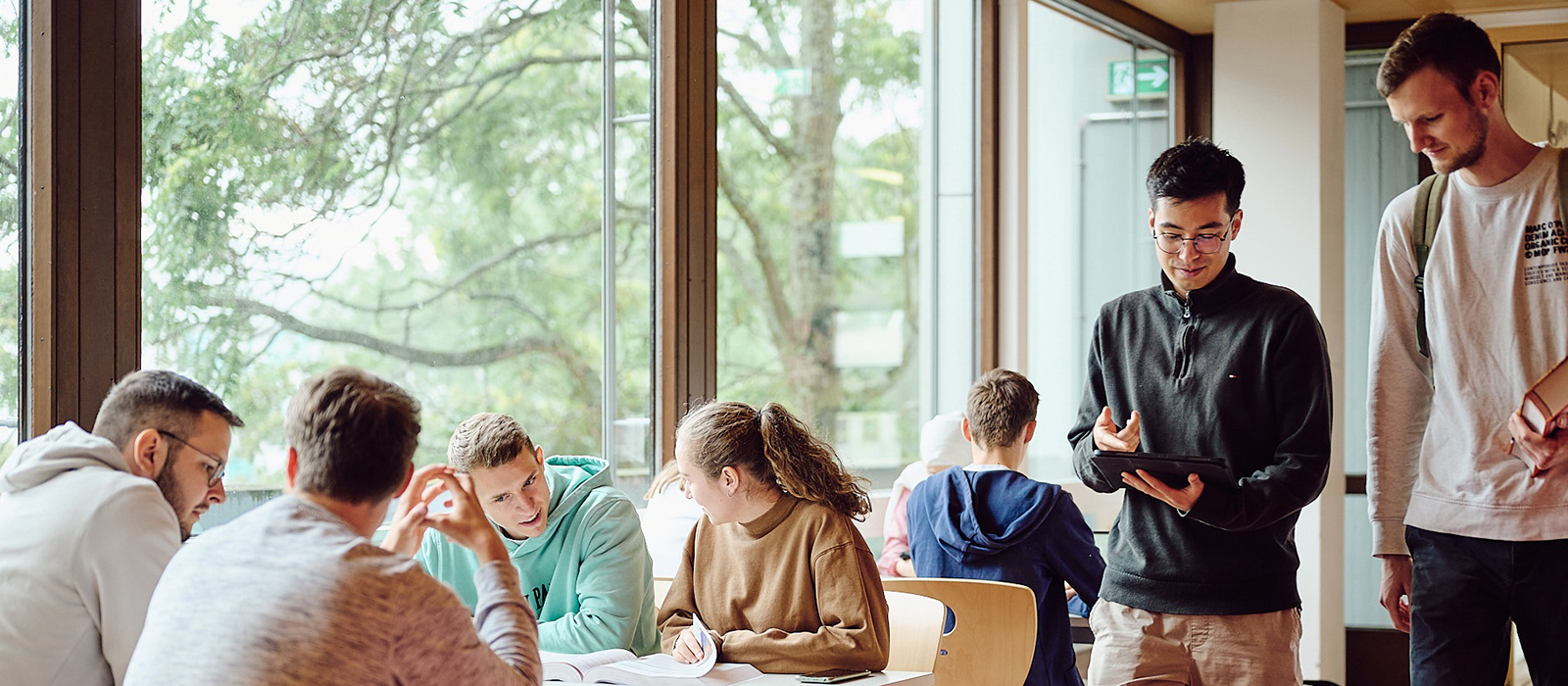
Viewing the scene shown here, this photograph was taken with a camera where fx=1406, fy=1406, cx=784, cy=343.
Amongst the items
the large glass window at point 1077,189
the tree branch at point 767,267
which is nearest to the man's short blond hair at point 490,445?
the large glass window at point 1077,189

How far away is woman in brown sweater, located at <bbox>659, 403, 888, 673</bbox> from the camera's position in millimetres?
2486

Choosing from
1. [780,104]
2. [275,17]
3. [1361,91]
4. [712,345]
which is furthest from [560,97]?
[1361,91]

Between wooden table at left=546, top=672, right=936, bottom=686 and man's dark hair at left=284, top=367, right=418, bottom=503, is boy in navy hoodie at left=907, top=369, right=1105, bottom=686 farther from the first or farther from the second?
man's dark hair at left=284, top=367, right=418, bottom=503

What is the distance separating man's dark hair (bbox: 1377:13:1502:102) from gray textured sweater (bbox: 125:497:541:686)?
1627 millimetres

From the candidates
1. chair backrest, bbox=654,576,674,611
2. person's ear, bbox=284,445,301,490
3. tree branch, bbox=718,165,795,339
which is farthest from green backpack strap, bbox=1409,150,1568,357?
tree branch, bbox=718,165,795,339

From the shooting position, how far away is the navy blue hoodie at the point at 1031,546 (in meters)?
3.33

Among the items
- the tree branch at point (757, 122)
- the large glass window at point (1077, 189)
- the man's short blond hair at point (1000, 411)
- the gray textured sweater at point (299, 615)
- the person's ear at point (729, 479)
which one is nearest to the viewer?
the gray textured sweater at point (299, 615)

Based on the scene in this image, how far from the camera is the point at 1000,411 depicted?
355 cm

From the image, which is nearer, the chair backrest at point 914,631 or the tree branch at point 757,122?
the chair backrest at point 914,631

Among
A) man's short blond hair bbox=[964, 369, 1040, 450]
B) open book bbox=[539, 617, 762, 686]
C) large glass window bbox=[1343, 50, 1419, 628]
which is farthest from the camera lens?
large glass window bbox=[1343, 50, 1419, 628]

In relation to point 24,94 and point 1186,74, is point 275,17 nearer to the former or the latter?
point 24,94

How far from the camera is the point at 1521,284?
86.5 inches

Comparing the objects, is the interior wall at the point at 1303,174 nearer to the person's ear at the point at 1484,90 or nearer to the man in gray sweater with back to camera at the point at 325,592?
the person's ear at the point at 1484,90

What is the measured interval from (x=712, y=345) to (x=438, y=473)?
7.91 ft
